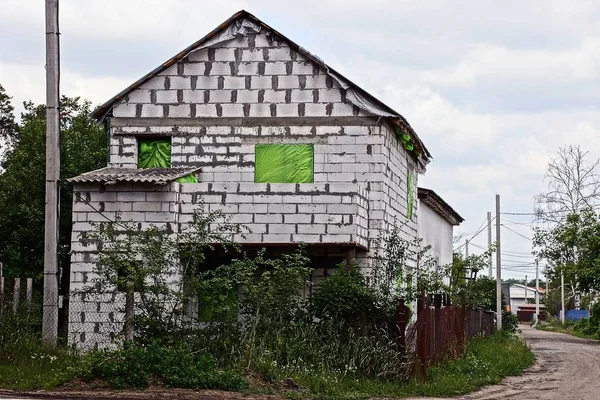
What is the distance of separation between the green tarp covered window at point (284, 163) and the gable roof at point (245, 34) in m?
1.69

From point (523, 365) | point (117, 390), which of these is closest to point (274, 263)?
point (117, 390)

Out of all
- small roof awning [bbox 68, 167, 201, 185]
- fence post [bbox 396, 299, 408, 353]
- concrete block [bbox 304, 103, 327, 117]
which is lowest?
fence post [bbox 396, 299, 408, 353]

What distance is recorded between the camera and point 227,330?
60.1ft

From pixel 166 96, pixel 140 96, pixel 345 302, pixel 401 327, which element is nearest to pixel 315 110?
pixel 166 96

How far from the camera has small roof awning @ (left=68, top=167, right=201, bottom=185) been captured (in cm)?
2152

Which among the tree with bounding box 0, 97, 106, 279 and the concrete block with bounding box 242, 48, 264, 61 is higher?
the concrete block with bounding box 242, 48, 264, 61

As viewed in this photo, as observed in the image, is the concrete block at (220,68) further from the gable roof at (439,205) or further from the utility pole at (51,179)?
the gable roof at (439,205)

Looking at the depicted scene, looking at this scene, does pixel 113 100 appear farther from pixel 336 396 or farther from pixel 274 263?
pixel 336 396

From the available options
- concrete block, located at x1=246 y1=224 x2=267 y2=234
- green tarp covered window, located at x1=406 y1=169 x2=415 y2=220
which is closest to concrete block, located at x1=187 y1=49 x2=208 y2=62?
concrete block, located at x1=246 y1=224 x2=267 y2=234

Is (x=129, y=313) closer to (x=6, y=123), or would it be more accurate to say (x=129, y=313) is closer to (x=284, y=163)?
(x=284, y=163)

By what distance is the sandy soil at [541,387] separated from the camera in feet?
50.3

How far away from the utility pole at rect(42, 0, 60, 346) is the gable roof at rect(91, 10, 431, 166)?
424 centimetres

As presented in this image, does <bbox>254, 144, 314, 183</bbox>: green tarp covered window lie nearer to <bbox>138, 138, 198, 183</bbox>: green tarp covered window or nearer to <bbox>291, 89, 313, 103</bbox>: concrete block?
<bbox>291, 89, 313, 103</bbox>: concrete block

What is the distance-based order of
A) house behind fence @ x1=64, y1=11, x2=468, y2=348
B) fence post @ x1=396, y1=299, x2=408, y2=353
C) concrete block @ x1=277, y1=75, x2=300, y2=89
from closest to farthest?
fence post @ x1=396, y1=299, x2=408, y2=353 < house behind fence @ x1=64, y1=11, x2=468, y2=348 < concrete block @ x1=277, y1=75, x2=300, y2=89
